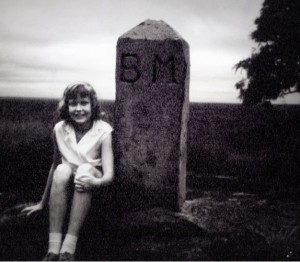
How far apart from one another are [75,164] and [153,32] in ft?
3.99

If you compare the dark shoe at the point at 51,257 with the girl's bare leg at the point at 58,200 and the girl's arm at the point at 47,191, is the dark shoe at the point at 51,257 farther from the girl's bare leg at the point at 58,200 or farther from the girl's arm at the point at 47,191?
the girl's arm at the point at 47,191

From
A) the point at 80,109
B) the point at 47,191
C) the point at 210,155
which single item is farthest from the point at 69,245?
the point at 210,155

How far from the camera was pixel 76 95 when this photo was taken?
3412 millimetres

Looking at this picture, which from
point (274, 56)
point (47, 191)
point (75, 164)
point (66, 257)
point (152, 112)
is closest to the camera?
point (66, 257)

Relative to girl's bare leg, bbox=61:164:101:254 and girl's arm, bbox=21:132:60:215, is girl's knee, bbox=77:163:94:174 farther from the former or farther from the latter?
girl's arm, bbox=21:132:60:215

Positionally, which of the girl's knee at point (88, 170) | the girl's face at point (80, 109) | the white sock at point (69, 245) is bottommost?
the white sock at point (69, 245)

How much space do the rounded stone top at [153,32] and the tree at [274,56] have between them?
7.97 metres

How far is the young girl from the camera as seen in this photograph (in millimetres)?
3139

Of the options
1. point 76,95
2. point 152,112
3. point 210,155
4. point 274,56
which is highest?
point 274,56

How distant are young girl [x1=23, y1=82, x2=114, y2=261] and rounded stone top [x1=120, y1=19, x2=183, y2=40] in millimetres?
615

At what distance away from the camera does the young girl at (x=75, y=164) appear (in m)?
3.14

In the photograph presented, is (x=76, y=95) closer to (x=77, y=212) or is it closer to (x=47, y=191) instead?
(x=47, y=191)

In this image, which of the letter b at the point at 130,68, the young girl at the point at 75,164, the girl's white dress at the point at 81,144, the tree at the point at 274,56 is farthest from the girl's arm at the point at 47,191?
the tree at the point at 274,56

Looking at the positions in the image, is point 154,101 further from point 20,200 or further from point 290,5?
point 290,5
